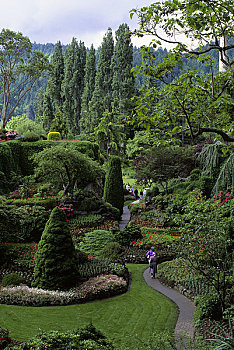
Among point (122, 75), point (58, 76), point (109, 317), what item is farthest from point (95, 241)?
point (58, 76)

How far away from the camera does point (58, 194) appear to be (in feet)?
71.6

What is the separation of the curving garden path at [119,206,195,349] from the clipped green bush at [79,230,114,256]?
Result: 2975 mm

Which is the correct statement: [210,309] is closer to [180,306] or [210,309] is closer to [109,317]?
[180,306]

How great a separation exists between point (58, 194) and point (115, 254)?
983 cm

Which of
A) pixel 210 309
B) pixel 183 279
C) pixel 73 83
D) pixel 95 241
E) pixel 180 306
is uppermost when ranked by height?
pixel 73 83

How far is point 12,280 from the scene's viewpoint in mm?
9477

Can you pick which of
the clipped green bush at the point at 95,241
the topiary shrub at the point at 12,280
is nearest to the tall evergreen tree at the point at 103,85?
the clipped green bush at the point at 95,241

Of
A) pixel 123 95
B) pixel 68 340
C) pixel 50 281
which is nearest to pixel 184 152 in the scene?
pixel 50 281

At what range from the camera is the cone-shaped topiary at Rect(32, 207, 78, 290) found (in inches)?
362

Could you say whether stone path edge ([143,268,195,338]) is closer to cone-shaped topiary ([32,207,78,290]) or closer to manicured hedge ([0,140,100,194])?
cone-shaped topiary ([32,207,78,290])

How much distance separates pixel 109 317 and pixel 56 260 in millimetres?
2551

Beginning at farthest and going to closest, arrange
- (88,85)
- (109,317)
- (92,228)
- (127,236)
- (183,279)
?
(88,85) < (92,228) < (127,236) < (183,279) < (109,317)

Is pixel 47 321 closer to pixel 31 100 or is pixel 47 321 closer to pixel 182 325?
pixel 182 325

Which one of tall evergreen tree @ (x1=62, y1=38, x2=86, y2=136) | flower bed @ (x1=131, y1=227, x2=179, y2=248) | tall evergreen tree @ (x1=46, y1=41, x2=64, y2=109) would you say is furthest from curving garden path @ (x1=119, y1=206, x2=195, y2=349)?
tall evergreen tree @ (x1=46, y1=41, x2=64, y2=109)
